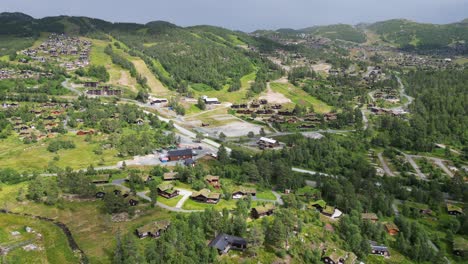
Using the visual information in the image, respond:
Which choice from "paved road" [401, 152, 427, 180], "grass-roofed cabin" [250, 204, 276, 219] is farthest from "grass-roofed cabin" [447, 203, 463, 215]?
"grass-roofed cabin" [250, 204, 276, 219]

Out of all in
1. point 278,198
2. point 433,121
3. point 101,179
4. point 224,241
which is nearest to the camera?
point 224,241

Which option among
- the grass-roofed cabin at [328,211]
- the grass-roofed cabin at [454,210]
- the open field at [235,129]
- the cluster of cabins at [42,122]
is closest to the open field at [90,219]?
the grass-roofed cabin at [328,211]

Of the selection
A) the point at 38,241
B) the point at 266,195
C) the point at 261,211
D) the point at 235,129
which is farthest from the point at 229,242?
the point at 235,129

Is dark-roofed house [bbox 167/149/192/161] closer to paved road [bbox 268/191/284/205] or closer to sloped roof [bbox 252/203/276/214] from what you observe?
paved road [bbox 268/191/284/205]

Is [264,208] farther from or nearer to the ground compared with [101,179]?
nearer to the ground

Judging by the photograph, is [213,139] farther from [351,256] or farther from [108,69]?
[108,69]

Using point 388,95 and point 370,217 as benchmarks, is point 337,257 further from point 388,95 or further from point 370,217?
point 388,95
